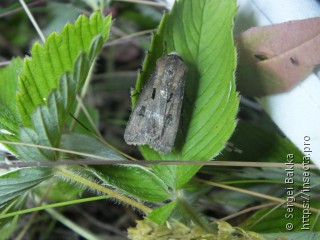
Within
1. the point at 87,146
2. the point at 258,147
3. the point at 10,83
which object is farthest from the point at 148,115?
the point at 10,83

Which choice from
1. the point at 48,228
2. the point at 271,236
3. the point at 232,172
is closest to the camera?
the point at 271,236

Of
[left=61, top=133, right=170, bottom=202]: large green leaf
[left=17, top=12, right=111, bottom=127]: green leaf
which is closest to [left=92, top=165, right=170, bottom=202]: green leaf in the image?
Answer: [left=61, top=133, right=170, bottom=202]: large green leaf

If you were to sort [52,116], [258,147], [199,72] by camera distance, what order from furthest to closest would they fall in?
[258,147], [199,72], [52,116]

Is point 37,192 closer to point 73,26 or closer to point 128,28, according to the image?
point 73,26

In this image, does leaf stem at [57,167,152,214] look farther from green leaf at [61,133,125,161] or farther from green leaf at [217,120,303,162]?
green leaf at [217,120,303,162]

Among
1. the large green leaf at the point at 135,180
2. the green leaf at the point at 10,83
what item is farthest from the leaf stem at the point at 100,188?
the green leaf at the point at 10,83

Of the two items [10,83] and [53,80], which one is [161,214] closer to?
[53,80]

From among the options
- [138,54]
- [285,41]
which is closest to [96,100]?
[138,54]
